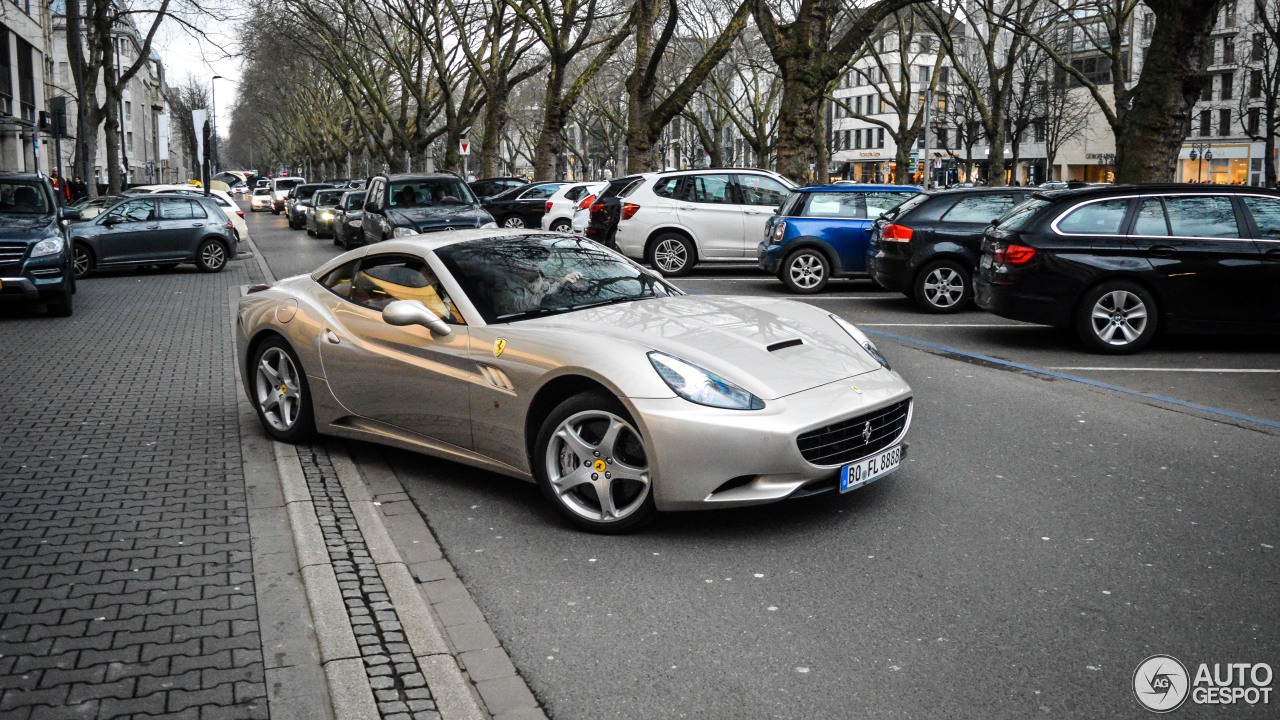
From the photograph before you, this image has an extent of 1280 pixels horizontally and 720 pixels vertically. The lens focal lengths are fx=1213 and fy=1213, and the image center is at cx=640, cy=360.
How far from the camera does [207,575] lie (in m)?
4.94

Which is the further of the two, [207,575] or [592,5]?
[592,5]

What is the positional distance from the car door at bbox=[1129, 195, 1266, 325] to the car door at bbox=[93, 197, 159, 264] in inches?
701

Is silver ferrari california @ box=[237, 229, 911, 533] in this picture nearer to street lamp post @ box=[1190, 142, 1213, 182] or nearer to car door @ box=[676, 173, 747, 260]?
car door @ box=[676, 173, 747, 260]

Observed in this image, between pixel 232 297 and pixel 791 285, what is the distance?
26.4ft

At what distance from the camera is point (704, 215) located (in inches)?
784

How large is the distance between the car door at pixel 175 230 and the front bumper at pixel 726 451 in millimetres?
19616

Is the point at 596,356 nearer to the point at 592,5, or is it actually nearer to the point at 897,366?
the point at 897,366

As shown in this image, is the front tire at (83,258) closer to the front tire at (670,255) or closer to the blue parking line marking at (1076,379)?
the front tire at (670,255)

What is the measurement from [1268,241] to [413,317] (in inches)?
329

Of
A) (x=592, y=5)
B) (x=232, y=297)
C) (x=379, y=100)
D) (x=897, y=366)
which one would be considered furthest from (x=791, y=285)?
(x=379, y=100)

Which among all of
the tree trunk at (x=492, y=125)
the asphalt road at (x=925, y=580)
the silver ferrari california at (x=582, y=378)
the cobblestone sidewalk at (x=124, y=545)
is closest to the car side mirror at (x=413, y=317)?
the silver ferrari california at (x=582, y=378)

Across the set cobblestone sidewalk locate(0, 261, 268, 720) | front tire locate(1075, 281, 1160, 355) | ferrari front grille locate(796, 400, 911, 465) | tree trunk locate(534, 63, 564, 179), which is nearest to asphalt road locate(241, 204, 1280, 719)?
ferrari front grille locate(796, 400, 911, 465)

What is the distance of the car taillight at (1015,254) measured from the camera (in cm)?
1115

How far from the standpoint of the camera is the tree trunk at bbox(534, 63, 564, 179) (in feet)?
118
